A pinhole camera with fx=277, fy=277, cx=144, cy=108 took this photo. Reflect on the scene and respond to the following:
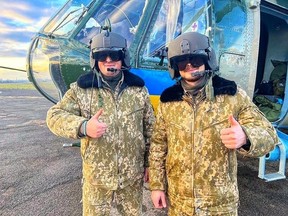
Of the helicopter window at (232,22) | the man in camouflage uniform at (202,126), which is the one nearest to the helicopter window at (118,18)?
the helicopter window at (232,22)

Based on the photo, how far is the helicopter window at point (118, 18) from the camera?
345 centimetres

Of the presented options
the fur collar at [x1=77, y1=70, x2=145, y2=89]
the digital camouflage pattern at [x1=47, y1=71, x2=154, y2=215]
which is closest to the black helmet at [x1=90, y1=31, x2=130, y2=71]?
the fur collar at [x1=77, y1=70, x2=145, y2=89]

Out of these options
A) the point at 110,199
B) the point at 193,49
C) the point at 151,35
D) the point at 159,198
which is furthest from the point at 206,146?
the point at 151,35

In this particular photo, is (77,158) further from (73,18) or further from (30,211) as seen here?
(73,18)

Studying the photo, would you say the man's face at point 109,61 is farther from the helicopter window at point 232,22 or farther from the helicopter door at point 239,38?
the helicopter window at point 232,22

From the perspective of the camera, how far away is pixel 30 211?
329 cm

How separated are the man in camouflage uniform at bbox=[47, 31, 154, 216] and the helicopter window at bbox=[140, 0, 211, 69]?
132cm

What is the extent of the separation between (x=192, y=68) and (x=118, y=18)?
2.06 metres

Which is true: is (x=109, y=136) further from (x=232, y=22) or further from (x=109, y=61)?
(x=232, y=22)

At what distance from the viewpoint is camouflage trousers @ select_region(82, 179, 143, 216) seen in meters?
2.12

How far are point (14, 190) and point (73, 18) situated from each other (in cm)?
252

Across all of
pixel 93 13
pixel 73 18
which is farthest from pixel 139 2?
pixel 73 18

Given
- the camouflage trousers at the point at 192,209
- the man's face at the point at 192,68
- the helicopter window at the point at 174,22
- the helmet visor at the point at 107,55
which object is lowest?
the camouflage trousers at the point at 192,209

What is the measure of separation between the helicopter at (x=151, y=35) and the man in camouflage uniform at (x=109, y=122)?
3.83 ft
